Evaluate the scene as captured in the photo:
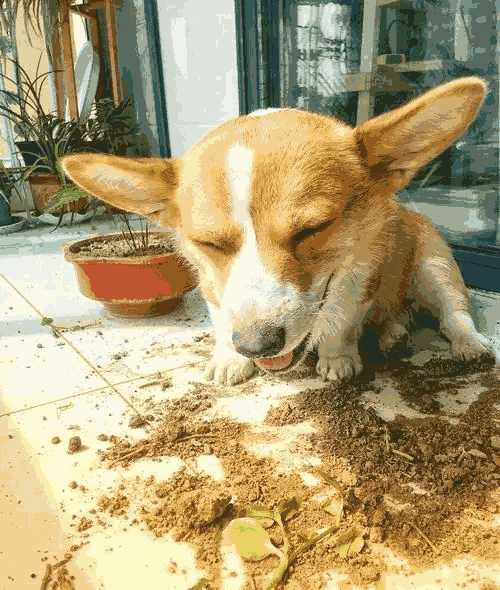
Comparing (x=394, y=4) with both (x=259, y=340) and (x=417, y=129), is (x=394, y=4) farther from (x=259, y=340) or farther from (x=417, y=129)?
(x=259, y=340)

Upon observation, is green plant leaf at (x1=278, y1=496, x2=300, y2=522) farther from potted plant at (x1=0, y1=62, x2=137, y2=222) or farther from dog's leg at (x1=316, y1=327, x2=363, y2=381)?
potted plant at (x1=0, y1=62, x2=137, y2=222)

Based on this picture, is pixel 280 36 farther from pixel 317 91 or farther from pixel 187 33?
pixel 187 33

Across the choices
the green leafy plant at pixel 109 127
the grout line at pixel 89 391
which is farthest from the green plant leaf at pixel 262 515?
the green leafy plant at pixel 109 127

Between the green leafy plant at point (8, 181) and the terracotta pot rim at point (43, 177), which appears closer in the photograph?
the green leafy plant at point (8, 181)

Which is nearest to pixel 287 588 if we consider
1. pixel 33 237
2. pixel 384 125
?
pixel 384 125

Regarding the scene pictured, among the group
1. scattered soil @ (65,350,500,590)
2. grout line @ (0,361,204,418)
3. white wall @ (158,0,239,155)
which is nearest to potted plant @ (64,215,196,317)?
grout line @ (0,361,204,418)

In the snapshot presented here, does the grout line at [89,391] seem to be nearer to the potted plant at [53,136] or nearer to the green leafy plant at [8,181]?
the potted plant at [53,136]

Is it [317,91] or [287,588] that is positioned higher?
[317,91]
